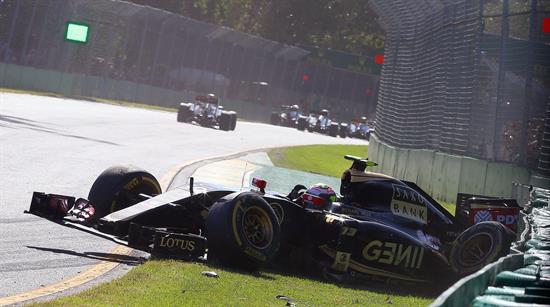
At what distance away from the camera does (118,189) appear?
10930 mm

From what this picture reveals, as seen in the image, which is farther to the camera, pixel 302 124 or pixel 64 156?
pixel 302 124

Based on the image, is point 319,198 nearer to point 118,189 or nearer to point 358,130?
point 118,189

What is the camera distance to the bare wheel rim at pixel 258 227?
31.5 feet

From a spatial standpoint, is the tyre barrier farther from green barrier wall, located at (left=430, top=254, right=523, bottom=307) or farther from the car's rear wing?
the car's rear wing

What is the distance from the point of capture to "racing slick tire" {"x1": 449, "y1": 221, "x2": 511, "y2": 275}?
9852mm

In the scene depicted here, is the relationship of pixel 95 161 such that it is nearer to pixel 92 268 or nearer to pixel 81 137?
pixel 81 137

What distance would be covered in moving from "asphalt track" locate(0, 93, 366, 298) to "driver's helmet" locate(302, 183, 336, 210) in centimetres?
179

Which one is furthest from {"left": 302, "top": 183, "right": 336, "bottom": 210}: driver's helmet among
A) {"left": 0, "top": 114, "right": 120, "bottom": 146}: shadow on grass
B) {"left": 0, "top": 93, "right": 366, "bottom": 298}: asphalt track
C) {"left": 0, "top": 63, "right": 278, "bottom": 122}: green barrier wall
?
{"left": 0, "top": 63, "right": 278, "bottom": 122}: green barrier wall

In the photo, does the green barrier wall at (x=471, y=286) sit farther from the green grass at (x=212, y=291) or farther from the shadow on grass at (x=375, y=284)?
the shadow on grass at (x=375, y=284)

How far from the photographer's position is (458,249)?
10.2 m

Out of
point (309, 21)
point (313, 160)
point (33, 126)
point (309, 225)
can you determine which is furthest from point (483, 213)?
Answer: point (309, 21)

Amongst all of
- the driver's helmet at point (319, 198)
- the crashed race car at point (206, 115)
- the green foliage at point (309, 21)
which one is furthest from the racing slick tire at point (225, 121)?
the green foliage at point (309, 21)

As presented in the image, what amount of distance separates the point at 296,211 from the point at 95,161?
9124 millimetres

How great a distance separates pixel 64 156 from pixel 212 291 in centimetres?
1127
